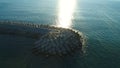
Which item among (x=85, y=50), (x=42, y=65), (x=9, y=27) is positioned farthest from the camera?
(x=9, y=27)

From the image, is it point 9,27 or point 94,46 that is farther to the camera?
point 9,27

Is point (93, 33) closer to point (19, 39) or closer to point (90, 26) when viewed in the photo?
point (90, 26)

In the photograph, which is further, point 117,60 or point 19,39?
point 19,39

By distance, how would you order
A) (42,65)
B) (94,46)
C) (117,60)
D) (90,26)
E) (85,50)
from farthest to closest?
(90,26), (94,46), (85,50), (117,60), (42,65)

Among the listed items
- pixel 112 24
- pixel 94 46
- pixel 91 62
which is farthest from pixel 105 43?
pixel 112 24

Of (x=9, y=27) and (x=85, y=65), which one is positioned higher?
(x=9, y=27)

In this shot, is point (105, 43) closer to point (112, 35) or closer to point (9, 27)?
point (112, 35)

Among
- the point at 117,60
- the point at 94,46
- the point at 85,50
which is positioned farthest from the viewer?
the point at 94,46

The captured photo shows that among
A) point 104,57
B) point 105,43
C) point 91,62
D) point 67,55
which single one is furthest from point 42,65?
point 105,43

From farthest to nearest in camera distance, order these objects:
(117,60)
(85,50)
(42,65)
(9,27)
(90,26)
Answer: (90,26)
(9,27)
(85,50)
(117,60)
(42,65)
